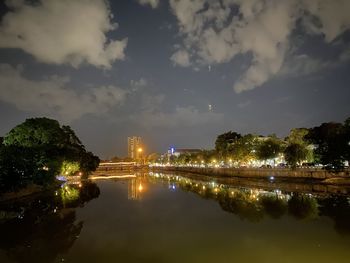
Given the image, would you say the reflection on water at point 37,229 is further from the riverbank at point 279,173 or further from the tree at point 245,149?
the tree at point 245,149

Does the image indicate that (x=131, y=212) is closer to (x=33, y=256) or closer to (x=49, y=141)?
(x=33, y=256)

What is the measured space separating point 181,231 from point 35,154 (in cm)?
3329

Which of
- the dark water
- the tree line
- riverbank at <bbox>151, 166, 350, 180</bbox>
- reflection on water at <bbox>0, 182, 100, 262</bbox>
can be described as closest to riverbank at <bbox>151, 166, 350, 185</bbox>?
riverbank at <bbox>151, 166, 350, 180</bbox>

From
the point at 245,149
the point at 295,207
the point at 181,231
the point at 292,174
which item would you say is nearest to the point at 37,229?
the point at 181,231

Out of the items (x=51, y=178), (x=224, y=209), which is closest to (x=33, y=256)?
(x=224, y=209)

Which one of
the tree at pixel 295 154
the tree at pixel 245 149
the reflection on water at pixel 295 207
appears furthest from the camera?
the tree at pixel 245 149

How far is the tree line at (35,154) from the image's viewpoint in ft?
139

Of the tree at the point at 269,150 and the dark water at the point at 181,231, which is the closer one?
Result: the dark water at the point at 181,231

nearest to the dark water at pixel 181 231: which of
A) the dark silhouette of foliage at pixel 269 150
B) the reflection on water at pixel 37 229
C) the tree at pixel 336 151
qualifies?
the reflection on water at pixel 37 229

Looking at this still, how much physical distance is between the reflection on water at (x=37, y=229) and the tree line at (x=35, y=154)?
367cm

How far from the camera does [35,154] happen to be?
2009 inches

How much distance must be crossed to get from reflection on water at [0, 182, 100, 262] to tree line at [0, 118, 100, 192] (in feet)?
12.0

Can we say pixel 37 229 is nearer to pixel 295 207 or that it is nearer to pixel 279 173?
pixel 295 207

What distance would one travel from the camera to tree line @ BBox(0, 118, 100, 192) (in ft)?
139
